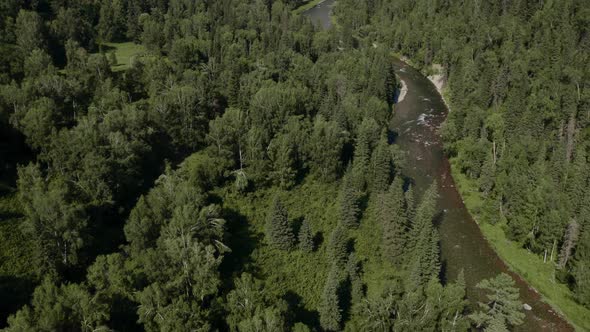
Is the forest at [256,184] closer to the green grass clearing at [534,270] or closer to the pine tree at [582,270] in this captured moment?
the pine tree at [582,270]

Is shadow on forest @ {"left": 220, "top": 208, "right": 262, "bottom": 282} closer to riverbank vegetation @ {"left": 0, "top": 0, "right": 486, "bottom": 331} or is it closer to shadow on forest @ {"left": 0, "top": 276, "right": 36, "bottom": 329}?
riverbank vegetation @ {"left": 0, "top": 0, "right": 486, "bottom": 331}

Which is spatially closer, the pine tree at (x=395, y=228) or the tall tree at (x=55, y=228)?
the tall tree at (x=55, y=228)

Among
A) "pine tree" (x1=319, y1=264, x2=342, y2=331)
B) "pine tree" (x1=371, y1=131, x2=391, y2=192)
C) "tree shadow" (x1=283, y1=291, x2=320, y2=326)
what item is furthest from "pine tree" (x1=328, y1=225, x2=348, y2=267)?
"pine tree" (x1=371, y1=131, x2=391, y2=192)

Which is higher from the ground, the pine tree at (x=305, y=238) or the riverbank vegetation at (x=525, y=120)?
the riverbank vegetation at (x=525, y=120)

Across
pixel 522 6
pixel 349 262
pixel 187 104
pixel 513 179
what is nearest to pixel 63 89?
pixel 187 104

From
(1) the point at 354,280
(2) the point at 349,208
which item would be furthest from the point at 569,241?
(1) the point at 354,280

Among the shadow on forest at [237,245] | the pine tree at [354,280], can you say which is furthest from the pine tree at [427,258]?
the shadow on forest at [237,245]

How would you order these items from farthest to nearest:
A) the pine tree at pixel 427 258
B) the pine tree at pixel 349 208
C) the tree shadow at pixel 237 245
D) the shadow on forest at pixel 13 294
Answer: the pine tree at pixel 349 208 → the tree shadow at pixel 237 245 → the pine tree at pixel 427 258 → the shadow on forest at pixel 13 294

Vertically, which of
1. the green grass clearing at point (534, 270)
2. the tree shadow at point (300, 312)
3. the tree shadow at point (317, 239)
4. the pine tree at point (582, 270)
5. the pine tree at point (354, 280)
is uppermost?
the pine tree at point (582, 270)
